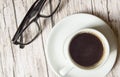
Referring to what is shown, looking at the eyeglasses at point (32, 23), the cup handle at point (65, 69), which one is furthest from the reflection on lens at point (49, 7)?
the cup handle at point (65, 69)

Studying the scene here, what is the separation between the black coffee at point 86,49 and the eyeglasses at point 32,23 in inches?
3.3

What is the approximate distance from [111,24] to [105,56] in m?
0.07

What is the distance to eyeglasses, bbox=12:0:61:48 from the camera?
65cm

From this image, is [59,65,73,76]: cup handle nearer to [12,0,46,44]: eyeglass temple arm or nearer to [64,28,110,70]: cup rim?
[64,28,110,70]: cup rim

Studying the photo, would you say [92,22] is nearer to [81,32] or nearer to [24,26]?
[81,32]

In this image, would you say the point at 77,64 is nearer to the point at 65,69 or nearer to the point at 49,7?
the point at 65,69

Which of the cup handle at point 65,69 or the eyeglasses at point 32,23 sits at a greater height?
the eyeglasses at point 32,23

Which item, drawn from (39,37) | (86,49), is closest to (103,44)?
(86,49)

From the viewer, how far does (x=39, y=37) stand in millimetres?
667

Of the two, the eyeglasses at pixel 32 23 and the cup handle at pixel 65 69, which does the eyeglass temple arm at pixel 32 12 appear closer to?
the eyeglasses at pixel 32 23

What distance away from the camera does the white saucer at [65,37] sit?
629 mm

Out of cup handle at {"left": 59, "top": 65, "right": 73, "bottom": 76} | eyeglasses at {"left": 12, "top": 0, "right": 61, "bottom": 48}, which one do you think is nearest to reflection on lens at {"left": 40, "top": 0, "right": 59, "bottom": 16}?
eyeglasses at {"left": 12, "top": 0, "right": 61, "bottom": 48}

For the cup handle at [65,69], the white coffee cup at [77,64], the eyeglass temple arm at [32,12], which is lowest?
the cup handle at [65,69]

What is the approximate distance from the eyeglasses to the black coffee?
0.08 meters
